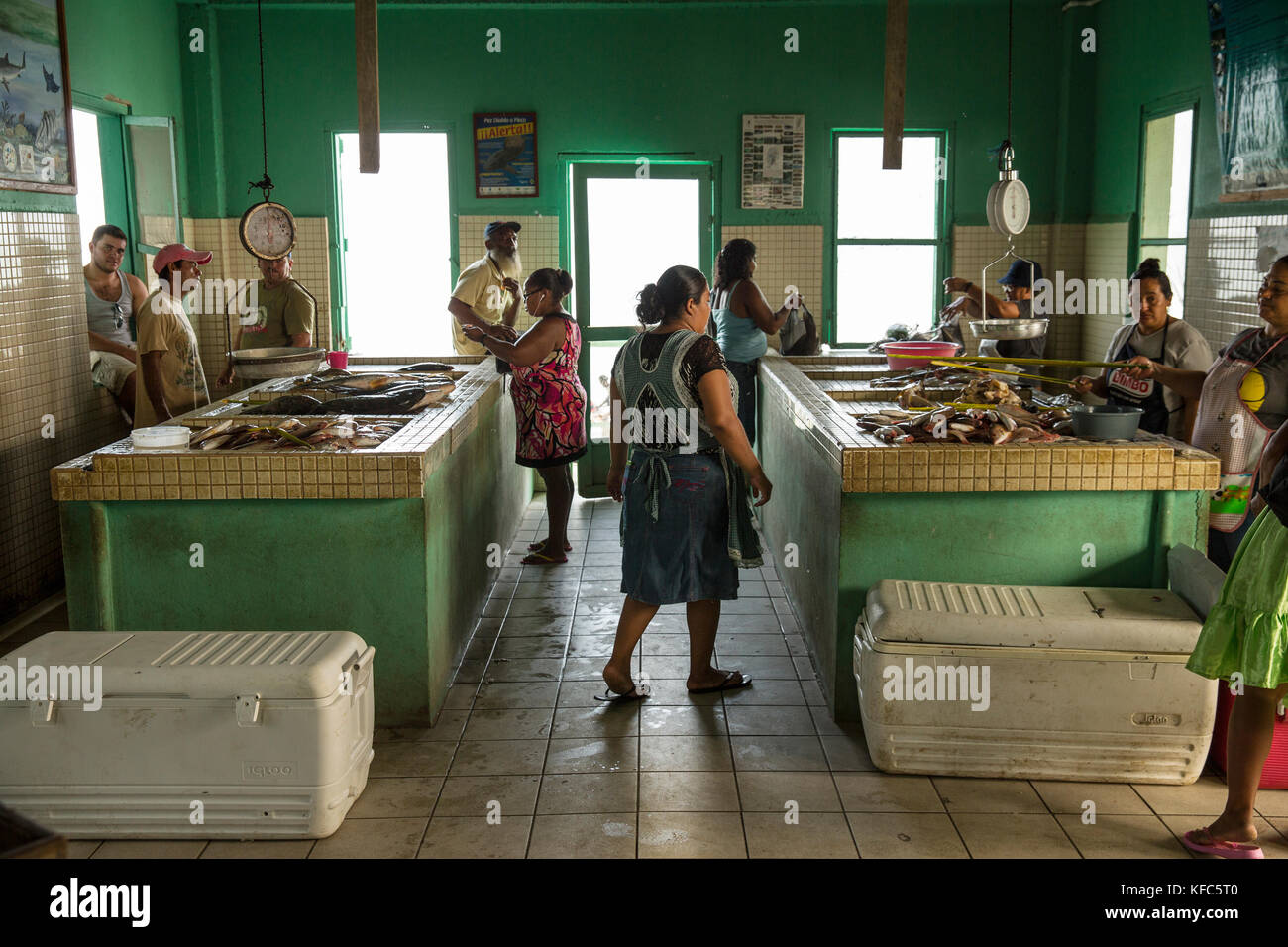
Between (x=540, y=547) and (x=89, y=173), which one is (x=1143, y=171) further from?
(x=89, y=173)

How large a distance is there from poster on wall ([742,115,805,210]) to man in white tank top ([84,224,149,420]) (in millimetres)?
4278

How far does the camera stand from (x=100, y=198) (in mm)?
7336

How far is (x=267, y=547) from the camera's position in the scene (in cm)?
401

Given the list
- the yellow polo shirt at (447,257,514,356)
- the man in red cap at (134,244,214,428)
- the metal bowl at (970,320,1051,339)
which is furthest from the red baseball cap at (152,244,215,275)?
the metal bowl at (970,320,1051,339)

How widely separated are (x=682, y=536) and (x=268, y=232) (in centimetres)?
401

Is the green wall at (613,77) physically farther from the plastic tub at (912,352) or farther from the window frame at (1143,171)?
the plastic tub at (912,352)

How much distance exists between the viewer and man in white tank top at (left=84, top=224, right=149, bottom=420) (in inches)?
257

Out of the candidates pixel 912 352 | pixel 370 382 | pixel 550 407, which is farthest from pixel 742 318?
pixel 370 382

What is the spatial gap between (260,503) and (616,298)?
15.6 ft

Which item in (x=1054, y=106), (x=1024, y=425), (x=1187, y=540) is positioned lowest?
(x=1187, y=540)

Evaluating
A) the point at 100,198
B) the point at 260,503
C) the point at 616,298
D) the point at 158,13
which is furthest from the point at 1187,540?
the point at 158,13

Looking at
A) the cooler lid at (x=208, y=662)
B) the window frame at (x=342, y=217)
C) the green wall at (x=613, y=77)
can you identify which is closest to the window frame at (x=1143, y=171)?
the green wall at (x=613, y=77)

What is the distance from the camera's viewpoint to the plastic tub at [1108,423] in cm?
408

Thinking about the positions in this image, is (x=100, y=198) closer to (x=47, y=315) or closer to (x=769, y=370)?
(x=47, y=315)
